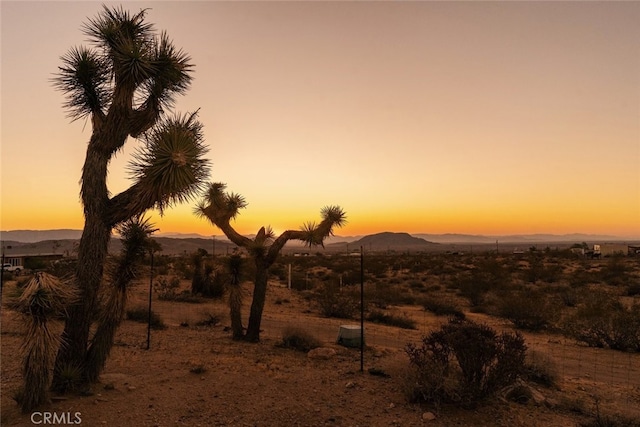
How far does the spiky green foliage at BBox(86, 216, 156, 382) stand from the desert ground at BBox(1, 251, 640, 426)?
1.59 feet

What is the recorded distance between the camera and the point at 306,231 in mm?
13438

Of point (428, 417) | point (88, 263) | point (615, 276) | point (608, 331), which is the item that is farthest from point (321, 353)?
point (615, 276)

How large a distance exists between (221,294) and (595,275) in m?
27.4

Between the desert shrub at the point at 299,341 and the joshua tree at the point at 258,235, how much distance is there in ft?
3.14

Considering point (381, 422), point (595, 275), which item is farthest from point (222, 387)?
point (595, 275)

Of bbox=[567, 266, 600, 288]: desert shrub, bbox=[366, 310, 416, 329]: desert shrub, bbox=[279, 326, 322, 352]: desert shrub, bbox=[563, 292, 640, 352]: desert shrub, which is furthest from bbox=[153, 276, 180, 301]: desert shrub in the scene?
bbox=[567, 266, 600, 288]: desert shrub

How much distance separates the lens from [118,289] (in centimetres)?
797

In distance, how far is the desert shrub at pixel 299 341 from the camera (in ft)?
37.6

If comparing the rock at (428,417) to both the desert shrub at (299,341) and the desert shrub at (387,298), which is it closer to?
the desert shrub at (299,341)

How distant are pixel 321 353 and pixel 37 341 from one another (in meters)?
6.15

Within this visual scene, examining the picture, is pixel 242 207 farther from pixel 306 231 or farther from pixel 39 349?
pixel 39 349

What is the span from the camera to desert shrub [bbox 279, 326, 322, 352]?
11.5m

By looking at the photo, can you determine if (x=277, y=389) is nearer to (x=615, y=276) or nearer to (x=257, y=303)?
(x=257, y=303)

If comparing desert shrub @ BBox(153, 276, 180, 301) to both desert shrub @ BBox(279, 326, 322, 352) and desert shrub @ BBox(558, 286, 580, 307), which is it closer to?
desert shrub @ BBox(279, 326, 322, 352)
